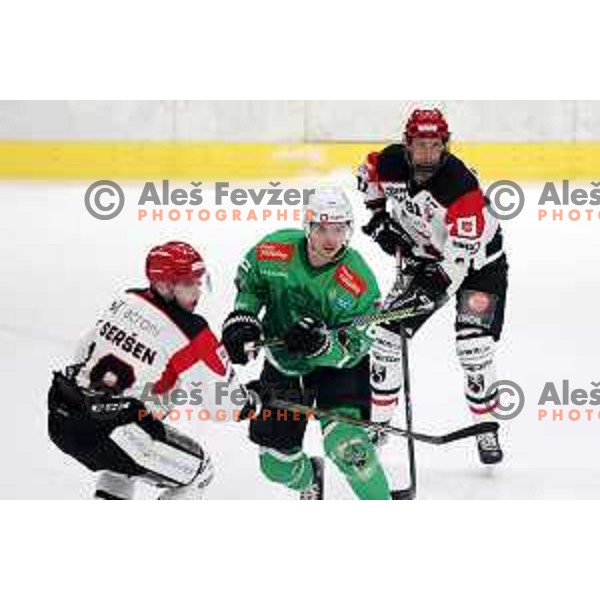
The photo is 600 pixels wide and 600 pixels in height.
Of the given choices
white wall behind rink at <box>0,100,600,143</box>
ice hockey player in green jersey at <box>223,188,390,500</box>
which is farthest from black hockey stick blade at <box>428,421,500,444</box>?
white wall behind rink at <box>0,100,600,143</box>

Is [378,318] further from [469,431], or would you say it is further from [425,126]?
[425,126]

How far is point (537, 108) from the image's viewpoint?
3.53 metres

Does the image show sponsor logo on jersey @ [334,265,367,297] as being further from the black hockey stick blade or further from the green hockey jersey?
the black hockey stick blade

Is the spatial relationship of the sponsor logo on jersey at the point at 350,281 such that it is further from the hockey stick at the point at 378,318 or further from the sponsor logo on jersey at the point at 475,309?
the sponsor logo on jersey at the point at 475,309

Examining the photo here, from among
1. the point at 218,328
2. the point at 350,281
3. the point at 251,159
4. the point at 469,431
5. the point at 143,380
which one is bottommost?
the point at 469,431

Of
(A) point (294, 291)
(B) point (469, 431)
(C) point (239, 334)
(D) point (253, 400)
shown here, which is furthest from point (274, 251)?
(B) point (469, 431)

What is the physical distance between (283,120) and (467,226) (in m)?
0.50

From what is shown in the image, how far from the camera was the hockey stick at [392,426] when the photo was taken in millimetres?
3408

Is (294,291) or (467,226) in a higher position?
(467,226)

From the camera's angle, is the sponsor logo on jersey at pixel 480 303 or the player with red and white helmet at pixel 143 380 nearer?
the player with red and white helmet at pixel 143 380

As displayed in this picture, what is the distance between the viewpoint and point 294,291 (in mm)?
3424

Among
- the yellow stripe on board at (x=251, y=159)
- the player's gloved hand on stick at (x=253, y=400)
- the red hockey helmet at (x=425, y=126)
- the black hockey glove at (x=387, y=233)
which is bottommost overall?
the player's gloved hand on stick at (x=253, y=400)

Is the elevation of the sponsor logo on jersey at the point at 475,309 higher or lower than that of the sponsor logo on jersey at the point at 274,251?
lower

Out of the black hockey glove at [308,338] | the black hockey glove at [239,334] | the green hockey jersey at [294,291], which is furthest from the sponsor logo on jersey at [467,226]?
the black hockey glove at [239,334]
